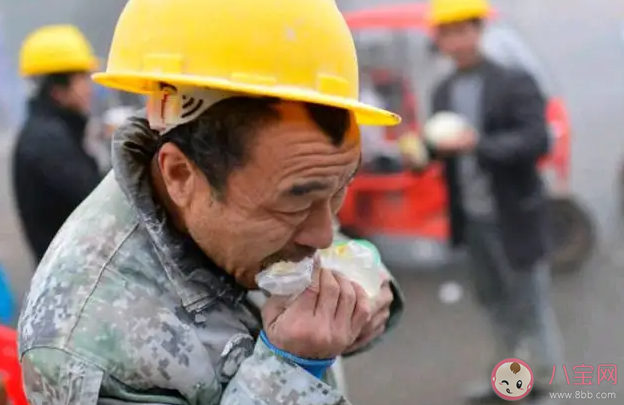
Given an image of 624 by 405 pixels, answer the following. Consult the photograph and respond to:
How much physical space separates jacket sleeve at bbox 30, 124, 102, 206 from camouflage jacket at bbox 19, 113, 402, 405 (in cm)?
254

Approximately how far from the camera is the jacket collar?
1.46 metres

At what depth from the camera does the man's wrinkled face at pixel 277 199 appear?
137cm

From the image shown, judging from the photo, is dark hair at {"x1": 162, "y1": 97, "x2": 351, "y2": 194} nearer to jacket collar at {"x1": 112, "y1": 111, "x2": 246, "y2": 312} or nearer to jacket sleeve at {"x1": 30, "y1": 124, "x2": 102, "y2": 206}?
jacket collar at {"x1": 112, "y1": 111, "x2": 246, "y2": 312}

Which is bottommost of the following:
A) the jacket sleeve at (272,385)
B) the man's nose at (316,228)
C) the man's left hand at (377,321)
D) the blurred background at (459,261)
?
the blurred background at (459,261)

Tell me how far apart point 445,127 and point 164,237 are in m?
3.08

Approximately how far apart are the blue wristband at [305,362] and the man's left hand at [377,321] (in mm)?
201

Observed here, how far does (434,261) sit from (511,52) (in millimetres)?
1569

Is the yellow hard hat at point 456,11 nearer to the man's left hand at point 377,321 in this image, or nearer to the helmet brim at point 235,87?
the man's left hand at point 377,321

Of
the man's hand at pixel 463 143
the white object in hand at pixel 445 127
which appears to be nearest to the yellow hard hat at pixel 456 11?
the white object in hand at pixel 445 127

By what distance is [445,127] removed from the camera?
14.4 feet

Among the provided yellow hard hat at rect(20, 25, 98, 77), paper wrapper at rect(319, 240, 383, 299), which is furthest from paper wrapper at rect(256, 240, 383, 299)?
yellow hard hat at rect(20, 25, 98, 77)

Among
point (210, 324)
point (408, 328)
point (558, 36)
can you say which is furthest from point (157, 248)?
point (558, 36)

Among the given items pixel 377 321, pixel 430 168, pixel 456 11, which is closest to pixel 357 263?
pixel 377 321

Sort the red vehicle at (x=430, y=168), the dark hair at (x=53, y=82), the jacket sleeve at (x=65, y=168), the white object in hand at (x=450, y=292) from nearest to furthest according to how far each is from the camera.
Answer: the jacket sleeve at (x=65, y=168), the dark hair at (x=53, y=82), the white object in hand at (x=450, y=292), the red vehicle at (x=430, y=168)
